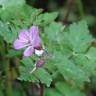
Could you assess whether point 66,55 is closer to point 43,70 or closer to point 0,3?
point 43,70

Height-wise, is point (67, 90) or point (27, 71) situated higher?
point (27, 71)

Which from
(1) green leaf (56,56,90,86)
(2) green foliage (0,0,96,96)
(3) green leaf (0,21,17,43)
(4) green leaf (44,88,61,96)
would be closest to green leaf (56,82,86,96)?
(4) green leaf (44,88,61,96)

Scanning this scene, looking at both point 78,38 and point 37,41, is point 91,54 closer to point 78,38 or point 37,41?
point 78,38

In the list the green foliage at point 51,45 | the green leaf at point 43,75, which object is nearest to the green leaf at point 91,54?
the green foliage at point 51,45

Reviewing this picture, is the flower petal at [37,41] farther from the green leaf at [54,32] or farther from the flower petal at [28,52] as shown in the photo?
the green leaf at [54,32]

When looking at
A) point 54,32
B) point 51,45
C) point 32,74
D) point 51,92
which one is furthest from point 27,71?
point 51,92

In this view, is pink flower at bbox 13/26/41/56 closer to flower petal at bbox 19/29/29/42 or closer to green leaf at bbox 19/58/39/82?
flower petal at bbox 19/29/29/42

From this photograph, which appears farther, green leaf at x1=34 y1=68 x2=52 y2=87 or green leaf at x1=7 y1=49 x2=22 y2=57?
green leaf at x1=7 y1=49 x2=22 y2=57
